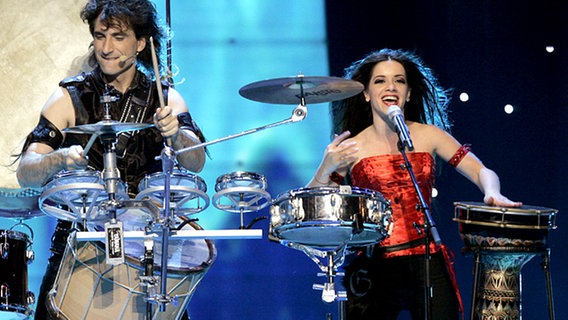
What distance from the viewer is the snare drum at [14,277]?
167 inches

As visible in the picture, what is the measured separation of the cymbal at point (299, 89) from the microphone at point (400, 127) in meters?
0.23

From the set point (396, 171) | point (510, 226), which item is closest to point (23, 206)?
point (396, 171)

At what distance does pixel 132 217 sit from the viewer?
14.1ft

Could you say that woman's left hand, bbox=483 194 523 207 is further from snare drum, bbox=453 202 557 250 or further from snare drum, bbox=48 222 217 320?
snare drum, bbox=48 222 217 320

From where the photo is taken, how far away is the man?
4637 millimetres

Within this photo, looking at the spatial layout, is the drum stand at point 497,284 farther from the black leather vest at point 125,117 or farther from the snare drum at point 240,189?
the black leather vest at point 125,117

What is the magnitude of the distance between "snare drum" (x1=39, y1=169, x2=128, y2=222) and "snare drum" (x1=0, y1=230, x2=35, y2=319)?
42cm

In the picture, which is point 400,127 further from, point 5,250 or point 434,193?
point 5,250

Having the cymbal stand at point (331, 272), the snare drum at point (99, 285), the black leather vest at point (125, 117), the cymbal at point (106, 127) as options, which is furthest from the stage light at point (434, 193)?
the cymbal at point (106, 127)

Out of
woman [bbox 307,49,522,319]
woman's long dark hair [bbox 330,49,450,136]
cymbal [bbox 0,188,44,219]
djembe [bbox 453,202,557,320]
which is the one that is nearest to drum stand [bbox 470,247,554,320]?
djembe [bbox 453,202,557,320]

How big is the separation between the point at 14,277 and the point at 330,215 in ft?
4.94

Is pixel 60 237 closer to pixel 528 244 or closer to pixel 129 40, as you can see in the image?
pixel 129 40

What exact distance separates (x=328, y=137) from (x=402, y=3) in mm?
953

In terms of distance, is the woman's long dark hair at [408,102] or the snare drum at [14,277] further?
the woman's long dark hair at [408,102]
